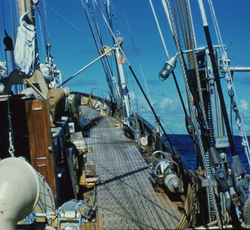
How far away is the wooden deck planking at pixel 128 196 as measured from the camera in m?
5.51

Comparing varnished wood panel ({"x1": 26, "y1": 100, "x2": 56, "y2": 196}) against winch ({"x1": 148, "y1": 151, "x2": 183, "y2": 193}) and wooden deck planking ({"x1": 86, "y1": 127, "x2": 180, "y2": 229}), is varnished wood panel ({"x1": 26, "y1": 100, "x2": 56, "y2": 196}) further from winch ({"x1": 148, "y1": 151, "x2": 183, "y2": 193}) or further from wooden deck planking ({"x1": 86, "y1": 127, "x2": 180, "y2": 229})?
winch ({"x1": 148, "y1": 151, "x2": 183, "y2": 193})

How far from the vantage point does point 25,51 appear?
25.6 feet

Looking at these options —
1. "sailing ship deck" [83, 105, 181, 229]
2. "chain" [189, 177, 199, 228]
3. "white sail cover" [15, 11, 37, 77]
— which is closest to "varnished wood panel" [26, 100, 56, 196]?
"sailing ship deck" [83, 105, 181, 229]

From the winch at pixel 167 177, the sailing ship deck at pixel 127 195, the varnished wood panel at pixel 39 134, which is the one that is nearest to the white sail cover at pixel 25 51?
the varnished wood panel at pixel 39 134

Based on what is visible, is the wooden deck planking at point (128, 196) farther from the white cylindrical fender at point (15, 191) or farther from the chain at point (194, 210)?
the white cylindrical fender at point (15, 191)

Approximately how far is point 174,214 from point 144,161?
13.6 ft

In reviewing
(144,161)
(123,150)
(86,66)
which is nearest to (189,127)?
(144,161)

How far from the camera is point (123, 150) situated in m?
11.7

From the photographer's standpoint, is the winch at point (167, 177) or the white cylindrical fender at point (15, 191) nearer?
the white cylindrical fender at point (15, 191)

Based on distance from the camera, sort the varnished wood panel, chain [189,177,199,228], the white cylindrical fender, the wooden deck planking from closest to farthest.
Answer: the white cylindrical fender, chain [189,177,199,228], the varnished wood panel, the wooden deck planking

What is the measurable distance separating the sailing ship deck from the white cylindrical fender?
2.41m

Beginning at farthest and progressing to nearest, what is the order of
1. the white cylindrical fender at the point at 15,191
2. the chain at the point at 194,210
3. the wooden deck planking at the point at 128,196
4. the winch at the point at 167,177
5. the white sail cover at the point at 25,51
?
the white sail cover at the point at 25,51, the winch at the point at 167,177, the wooden deck planking at the point at 128,196, the chain at the point at 194,210, the white cylindrical fender at the point at 15,191

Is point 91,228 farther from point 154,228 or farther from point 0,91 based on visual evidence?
point 0,91

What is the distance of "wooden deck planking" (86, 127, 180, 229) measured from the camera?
5.51 meters
